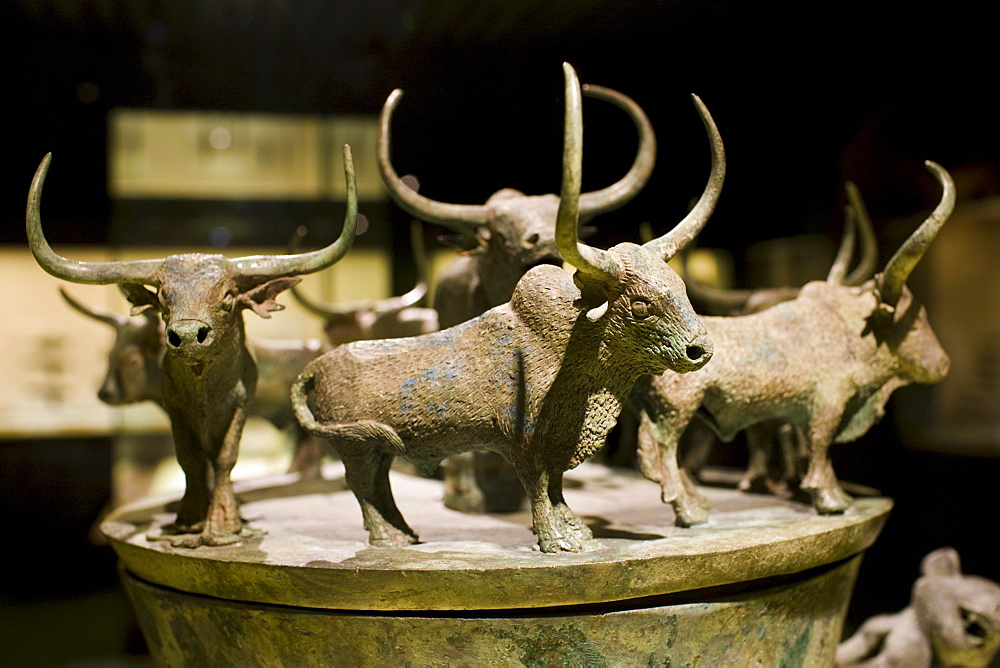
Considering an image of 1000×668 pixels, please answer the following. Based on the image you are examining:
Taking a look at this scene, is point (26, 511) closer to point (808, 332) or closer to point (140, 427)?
point (140, 427)

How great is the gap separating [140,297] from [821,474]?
2130 millimetres

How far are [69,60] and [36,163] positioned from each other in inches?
20.3

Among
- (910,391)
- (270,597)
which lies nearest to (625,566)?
(270,597)

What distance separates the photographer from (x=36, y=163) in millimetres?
4121

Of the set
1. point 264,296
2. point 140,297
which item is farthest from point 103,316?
point 264,296

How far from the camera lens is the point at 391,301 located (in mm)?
3961

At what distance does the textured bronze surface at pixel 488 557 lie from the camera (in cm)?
201

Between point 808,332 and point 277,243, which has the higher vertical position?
point 277,243

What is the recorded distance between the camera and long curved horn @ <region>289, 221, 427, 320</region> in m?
3.79

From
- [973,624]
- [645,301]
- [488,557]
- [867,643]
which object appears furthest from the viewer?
[867,643]

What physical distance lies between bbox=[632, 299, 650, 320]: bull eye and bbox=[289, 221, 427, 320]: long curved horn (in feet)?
6.28

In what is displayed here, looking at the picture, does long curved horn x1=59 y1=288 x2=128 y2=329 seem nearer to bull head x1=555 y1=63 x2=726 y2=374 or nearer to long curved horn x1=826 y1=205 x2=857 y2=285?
bull head x1=555 y1=63 x2=726 y2=374

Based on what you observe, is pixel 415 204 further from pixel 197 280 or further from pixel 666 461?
pixel 666 461

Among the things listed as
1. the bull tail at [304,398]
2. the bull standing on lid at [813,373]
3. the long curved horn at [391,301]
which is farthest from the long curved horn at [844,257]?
the bull tail at [304,398]
